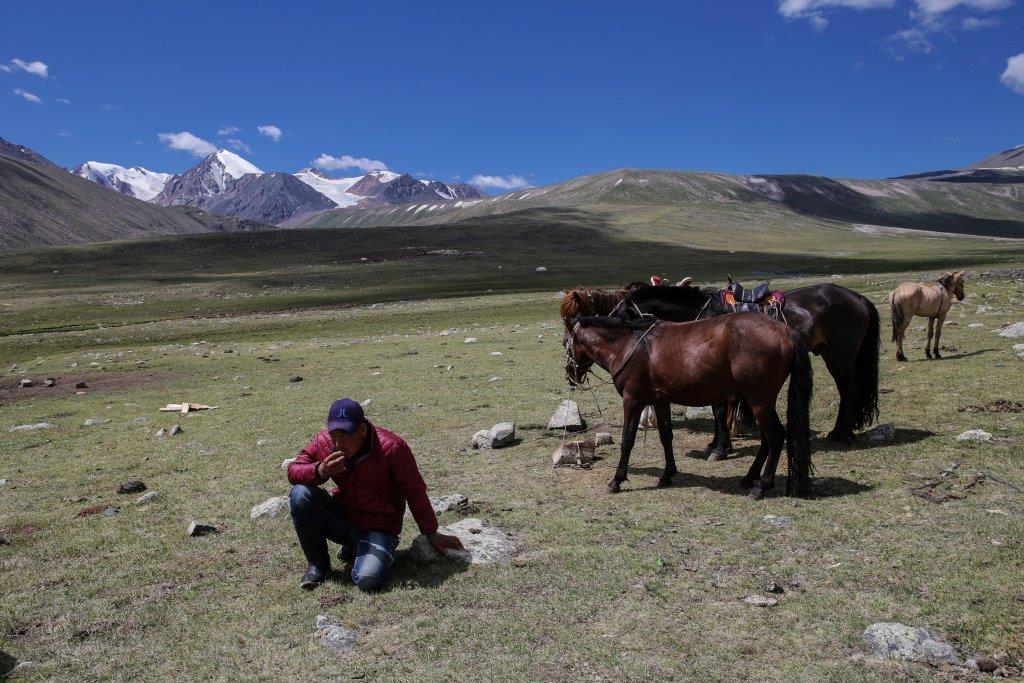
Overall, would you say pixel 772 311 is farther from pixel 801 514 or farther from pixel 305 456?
pixel 305 456

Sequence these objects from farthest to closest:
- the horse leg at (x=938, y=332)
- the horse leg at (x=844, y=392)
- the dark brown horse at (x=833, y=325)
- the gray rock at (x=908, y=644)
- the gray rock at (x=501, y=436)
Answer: the horse leg at (x=938, y=332)
the gray rock at (x=501, y=436)
the dark brown horse at (x=833, y=325)
the horse leg at (x=844, y=392)
the gray rock at (x=908, y=644)

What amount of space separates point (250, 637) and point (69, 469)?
26.2 feet

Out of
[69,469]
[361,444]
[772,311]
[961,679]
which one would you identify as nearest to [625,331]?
[772,311]

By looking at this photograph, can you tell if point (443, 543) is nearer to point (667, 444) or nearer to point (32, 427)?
point (667, 444)

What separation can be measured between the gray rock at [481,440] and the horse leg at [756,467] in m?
4.48

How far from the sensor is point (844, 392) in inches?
406

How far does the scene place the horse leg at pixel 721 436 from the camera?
973cm

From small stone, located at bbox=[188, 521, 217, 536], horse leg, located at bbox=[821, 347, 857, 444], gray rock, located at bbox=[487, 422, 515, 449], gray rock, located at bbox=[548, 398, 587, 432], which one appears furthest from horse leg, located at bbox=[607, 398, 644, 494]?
small stone, located at bbox=[188, 521, 217, 536]

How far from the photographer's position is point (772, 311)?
10445mm

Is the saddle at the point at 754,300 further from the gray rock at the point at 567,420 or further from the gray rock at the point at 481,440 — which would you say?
the gray rock at the point at 481,440

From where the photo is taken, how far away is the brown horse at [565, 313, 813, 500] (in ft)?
25.2

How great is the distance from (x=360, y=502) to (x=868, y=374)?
8.59m

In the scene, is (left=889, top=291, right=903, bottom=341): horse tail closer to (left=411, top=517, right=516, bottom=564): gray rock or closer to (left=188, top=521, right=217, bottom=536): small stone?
(left=411, top=517, right=516, bottom=564): gray rock

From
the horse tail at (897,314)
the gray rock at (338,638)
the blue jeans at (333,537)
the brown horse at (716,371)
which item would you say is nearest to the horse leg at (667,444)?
the brown horse at (716,371)
